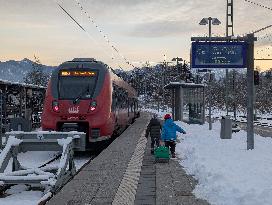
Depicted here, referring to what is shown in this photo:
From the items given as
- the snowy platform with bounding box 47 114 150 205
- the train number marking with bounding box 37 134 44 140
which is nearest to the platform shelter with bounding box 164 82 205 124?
the snowy platform with bounding box 47 114 150 205

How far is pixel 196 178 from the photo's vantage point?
375 inches

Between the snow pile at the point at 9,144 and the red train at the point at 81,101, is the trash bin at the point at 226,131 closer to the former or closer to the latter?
the red train at the point at 81,101

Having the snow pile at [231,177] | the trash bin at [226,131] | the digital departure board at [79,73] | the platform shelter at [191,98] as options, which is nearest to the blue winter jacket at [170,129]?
the snow pile at [231,177]

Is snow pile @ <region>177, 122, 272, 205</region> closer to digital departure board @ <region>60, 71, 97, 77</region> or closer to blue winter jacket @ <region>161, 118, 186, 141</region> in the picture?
blue winter jacket @ <region>161, 118, 186, 141</region>

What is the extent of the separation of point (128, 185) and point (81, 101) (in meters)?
8.00

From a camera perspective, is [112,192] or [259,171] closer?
[112,192]

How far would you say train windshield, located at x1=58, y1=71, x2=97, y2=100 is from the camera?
16.5m

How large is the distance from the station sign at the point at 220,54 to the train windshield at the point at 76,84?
3.77 metres

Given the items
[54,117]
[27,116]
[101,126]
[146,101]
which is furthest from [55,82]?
[146,101]

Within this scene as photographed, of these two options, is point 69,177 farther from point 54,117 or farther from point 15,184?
point 54,117

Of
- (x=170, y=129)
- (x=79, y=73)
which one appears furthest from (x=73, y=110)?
(x=170, y=129)

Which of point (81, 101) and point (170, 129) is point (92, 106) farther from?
point (170, 129)

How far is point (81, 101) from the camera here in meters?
16.2

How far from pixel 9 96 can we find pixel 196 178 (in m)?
20.7
